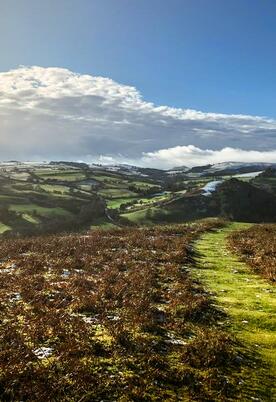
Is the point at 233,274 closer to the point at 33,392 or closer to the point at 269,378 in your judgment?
the point at 269,378

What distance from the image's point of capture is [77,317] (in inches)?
570

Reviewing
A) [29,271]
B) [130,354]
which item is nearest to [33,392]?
[130,354]

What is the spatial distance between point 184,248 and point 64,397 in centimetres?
2305

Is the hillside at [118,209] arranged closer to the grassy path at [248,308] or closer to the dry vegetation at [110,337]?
the grassy path at [248,308]

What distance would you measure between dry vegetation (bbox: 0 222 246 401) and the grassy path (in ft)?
1.91

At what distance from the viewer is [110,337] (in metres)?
12.8

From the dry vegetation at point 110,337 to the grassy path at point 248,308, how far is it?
58cm

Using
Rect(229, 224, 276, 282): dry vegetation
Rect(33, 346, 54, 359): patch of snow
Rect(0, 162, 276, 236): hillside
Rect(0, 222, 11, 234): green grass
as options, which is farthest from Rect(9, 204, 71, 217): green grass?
Rect(33, 346, 54, 359): patch of snow

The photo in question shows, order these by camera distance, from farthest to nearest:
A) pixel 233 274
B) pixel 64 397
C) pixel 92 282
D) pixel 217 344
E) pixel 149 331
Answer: pixel 233 274, pixel 92 282, pixel 149 331, pixel 217 344, pixel 64 397

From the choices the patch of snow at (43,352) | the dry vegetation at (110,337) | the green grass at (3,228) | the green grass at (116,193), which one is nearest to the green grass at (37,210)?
the green grass at (3,228)

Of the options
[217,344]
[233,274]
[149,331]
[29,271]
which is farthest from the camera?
[233,274]

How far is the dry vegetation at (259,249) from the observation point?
24800 millimetres

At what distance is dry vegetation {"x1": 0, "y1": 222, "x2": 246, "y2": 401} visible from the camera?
9.78 meters

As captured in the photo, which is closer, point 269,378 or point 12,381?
point 12,381
